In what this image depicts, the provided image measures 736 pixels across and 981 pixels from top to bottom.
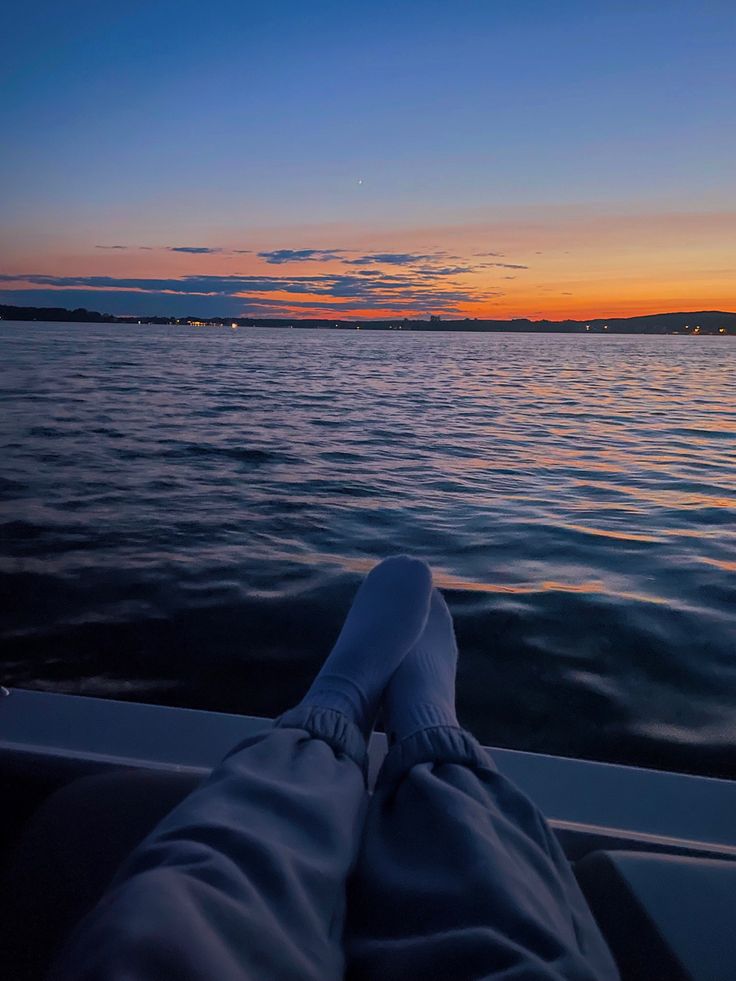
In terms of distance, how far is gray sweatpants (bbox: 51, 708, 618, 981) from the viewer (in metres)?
0.45

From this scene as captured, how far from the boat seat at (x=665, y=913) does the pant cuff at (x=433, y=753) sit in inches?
6.4

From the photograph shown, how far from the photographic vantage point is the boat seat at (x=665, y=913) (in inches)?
20.9

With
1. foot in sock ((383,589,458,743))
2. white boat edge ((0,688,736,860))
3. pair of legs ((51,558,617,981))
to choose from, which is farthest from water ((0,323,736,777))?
pair of legs ((51,558,617,981))

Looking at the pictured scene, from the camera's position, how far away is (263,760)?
0.73m

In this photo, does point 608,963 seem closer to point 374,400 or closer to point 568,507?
point 568,507

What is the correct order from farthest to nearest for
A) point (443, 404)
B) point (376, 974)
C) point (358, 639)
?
point (443, 404), point (358, 639), point (376, 974)

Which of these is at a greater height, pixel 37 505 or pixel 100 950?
pixel 100 950

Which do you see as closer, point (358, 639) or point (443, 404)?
point (358, 639)

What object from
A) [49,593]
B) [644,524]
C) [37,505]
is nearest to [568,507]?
[644,524]

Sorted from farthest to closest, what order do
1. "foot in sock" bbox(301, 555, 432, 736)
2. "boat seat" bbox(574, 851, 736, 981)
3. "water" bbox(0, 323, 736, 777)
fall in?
"water" bbox(0, 323, 736, 777), "foot in sock" bbox(301, 555, 432, 736), "boat seat" bbox(574, 851, 736, 981)

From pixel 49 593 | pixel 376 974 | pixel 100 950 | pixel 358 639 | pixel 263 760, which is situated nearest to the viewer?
pixel 100 950

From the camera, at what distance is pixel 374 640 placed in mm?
1271

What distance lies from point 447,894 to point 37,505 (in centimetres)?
360

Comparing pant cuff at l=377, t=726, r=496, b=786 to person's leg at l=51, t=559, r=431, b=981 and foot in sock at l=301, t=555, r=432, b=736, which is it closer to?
person's leg at l=51, t=559, r=431, b=981
